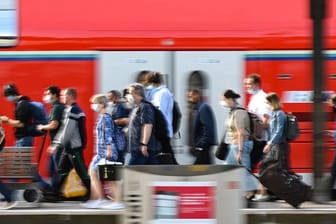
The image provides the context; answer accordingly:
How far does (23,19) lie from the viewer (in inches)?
440

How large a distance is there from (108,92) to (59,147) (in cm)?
107

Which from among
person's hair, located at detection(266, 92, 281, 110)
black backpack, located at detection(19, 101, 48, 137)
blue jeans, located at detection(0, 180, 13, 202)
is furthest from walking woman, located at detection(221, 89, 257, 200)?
blue jeans, located at detection(0, 180, 13, 202)

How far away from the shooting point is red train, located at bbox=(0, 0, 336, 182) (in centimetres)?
1105

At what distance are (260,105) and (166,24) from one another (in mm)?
1827

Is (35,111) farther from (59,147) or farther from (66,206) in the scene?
(66,206)

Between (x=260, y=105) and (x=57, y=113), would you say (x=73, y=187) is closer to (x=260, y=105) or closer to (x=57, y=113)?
(x=57, y=113)

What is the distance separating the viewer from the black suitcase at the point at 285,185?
28.2 feet

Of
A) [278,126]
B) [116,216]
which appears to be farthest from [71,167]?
[116,216]

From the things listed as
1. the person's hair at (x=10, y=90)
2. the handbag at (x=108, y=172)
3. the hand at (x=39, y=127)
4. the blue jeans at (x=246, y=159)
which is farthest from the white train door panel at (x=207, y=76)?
the person's hair at (x=10, y=90)

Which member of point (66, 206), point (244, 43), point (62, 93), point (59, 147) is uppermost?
point (244, 43)

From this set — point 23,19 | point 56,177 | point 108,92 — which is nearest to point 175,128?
point 108,92

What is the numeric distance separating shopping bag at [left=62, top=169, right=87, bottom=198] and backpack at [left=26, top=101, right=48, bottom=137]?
0.84 metres

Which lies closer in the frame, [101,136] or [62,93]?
[101,136]

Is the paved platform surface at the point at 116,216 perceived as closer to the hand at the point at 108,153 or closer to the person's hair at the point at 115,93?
the hand at the point at 108,153
